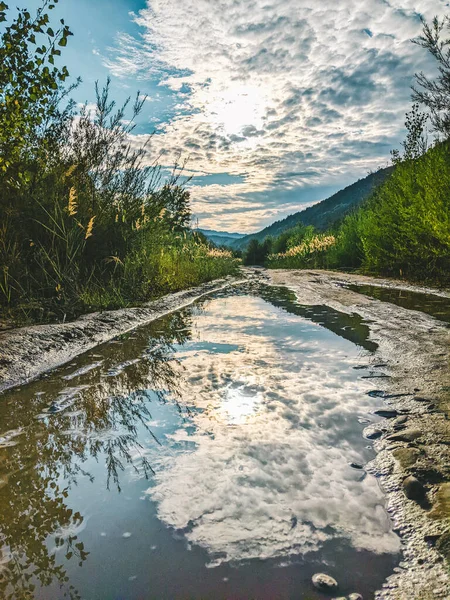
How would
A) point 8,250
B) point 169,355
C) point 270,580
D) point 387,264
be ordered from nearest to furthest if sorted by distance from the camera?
point 270,580 < point 169,355 < point 8,250 < point 387,264

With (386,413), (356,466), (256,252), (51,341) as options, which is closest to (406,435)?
(386,413)

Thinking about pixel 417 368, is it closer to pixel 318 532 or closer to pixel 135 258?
pixel 318 532

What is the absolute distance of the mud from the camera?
1.16 m

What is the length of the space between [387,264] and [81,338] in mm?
12523

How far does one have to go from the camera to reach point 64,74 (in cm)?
429

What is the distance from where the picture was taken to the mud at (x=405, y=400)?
3.79ft

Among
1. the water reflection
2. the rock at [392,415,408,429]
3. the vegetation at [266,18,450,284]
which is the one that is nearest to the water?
the water reflection

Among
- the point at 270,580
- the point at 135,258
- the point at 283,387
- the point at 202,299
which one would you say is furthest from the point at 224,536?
the point at 202,299

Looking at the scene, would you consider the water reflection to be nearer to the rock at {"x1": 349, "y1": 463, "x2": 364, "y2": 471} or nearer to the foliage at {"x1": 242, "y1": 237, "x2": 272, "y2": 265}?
the rock at {"x1": 349, "y1": 463, "x2": 364, "y2": 471}

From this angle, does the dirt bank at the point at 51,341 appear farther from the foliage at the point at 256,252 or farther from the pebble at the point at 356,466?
the foliage at the point at 256,252

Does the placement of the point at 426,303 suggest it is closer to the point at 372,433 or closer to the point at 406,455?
the point at 372,433

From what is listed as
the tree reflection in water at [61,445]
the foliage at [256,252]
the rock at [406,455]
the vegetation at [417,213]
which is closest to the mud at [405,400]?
the rock at [406,455]

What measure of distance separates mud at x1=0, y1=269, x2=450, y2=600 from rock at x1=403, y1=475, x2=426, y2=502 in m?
0.01

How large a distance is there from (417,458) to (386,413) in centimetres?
52
